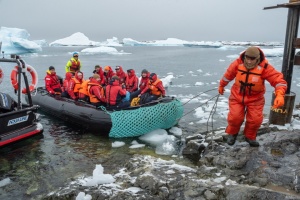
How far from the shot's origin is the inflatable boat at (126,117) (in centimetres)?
596

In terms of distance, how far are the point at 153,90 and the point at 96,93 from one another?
4.41 feet

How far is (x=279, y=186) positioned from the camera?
3277 mm

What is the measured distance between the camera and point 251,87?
380 centimetres

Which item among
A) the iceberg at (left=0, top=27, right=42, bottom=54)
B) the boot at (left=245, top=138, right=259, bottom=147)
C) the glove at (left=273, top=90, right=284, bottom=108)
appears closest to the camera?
the glove at (left=273, top=90, right=284, bottom=108)

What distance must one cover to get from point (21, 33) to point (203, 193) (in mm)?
43575

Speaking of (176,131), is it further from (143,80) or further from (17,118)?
(17,118)

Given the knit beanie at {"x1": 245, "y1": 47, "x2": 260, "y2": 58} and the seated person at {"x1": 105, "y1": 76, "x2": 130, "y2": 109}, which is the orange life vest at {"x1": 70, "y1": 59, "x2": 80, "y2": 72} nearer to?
the seated person at {"x1": 105, "y1": 76, "x2": 130, "y2": 109}

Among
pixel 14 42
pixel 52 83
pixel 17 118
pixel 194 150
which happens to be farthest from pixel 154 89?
pixel 14 42

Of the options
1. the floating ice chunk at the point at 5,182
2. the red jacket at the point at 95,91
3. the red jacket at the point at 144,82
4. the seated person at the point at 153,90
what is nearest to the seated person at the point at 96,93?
the red jacket at the point at 95,91

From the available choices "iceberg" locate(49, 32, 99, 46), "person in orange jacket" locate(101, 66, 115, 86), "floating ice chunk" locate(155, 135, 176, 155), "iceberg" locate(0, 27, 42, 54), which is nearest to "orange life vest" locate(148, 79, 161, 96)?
"floating ice chunk" locate(155, 135, 176, 155)

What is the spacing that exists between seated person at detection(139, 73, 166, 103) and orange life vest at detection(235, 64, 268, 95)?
9.83 ft

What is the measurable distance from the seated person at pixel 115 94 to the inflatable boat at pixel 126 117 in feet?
0.58

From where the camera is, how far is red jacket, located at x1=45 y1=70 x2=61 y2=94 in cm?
788

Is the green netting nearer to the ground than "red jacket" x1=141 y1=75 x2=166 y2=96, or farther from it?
nearer to the ground
